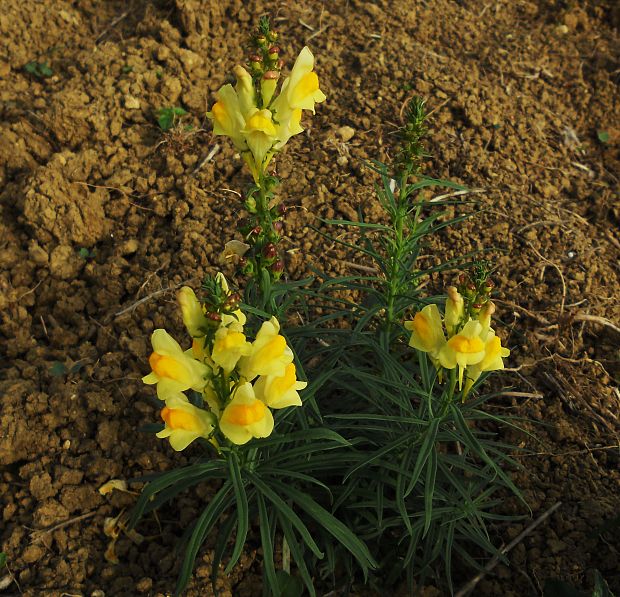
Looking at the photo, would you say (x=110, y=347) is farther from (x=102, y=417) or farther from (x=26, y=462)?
(x=26, y=462)

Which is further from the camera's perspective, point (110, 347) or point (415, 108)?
point (110, 347)

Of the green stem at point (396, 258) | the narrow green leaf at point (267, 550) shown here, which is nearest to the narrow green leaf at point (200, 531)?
the narrow green leaf at point (267, 550)

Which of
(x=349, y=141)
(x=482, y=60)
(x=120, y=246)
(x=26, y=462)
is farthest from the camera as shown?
(x=482, y=60)

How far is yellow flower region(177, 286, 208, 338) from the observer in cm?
222

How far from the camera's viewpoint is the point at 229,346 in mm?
2156

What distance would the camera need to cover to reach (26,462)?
3322 millimetres

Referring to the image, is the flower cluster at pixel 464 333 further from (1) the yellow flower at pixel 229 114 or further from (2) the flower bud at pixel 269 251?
(1) the yellow flower at pixel 229 114

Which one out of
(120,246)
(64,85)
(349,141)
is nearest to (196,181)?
(120,246)

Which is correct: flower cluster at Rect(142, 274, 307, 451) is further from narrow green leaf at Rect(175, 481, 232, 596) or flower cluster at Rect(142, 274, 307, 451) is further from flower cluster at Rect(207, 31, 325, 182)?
flower cluster at Rect(207, 31, 325, 182)

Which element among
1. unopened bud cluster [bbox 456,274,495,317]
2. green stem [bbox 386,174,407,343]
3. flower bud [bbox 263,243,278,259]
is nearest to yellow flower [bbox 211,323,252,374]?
flower bud [bbox 263,243,278,259]

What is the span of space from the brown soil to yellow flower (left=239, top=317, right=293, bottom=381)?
1267 mm

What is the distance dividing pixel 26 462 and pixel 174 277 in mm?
1322

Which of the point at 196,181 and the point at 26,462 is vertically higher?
the point at 196,181

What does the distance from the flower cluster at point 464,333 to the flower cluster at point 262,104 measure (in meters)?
0.90
